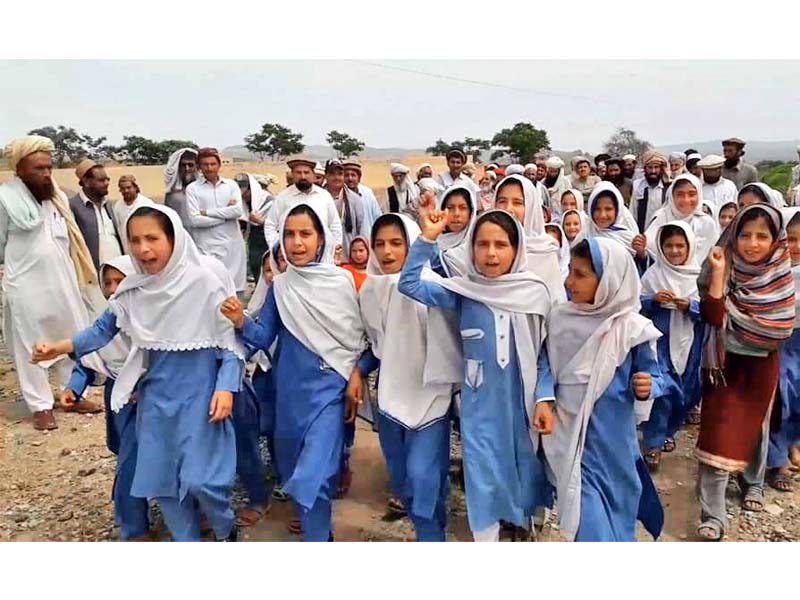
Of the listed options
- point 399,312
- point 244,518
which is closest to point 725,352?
point 399,312

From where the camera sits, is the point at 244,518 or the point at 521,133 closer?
the point at 244,518

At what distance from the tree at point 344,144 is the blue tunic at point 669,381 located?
201 inches

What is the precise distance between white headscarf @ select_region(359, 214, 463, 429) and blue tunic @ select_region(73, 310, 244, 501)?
0.60 metres

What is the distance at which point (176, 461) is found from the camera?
2.64 m

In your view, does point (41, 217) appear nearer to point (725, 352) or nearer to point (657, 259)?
point (657, 259)

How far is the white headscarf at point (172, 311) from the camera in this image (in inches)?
104

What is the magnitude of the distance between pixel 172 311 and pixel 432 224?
3.56 feet

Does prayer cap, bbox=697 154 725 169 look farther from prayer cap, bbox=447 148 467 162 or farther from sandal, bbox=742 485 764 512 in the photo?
sandal, bbox=742 485 764 512

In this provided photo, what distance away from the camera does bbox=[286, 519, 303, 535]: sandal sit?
310 centimetres

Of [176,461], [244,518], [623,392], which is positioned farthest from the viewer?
[244,518]

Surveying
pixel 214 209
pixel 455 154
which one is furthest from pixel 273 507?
pixel 455 154

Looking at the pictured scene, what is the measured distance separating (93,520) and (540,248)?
262cm

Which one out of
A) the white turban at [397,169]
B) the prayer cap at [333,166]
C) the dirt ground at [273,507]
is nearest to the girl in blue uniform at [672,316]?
the dirt ground at [273,507]

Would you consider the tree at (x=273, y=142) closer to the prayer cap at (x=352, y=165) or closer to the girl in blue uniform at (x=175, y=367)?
the prayer cap at (x=352, y=165)
